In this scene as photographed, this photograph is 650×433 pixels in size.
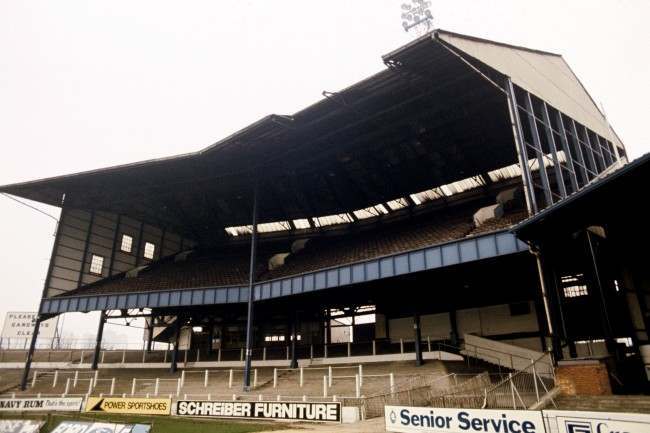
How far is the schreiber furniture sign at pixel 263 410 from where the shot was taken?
18328 millimetres

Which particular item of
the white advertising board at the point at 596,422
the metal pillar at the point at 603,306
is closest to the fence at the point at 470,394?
the metal pillar at the point at 603,306

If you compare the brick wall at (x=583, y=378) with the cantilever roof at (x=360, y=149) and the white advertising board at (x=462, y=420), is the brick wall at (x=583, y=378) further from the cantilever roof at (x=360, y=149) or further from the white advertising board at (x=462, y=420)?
the cantilever roof at (x=360, y=149)

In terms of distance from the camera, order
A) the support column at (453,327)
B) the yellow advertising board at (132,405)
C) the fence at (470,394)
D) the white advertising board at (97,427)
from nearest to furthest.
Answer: the fence at (470,394), the white advertising board at (97,427), the yellow advertising board at (132,405), the support column at (453,327)

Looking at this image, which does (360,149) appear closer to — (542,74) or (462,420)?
(542,74)

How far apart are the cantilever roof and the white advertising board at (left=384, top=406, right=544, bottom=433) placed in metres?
16.5

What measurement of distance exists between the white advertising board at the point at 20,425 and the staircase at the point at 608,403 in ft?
78.1

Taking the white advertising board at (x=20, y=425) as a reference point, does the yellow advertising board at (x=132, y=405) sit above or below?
above

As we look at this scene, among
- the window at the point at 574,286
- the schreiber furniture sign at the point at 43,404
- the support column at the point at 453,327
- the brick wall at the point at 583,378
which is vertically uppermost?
the window at the point at 574,286

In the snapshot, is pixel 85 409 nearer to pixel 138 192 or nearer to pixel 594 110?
pixel 138 192

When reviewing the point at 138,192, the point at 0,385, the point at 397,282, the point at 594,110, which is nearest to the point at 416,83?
the point at 397,282

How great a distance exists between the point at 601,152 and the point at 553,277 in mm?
18550

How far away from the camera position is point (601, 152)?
111ft

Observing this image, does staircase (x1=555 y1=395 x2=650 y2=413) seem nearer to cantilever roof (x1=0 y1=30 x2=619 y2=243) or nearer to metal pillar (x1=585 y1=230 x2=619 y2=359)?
metal pillar (x1=585 y1=230 x2=619 y2=359)

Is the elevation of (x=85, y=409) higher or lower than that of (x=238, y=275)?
lower
